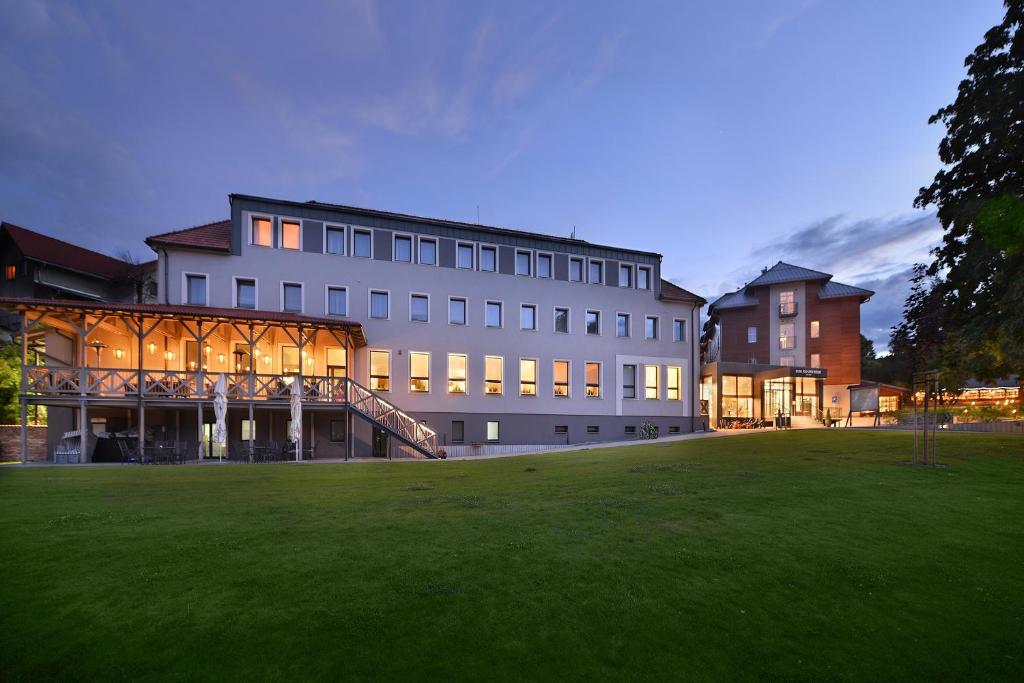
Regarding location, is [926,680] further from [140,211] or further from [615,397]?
[140,211]

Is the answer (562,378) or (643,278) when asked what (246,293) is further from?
(643,278)

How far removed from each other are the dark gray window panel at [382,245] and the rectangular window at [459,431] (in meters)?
9.50

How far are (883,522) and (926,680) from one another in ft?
14.6

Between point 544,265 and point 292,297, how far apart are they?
14037 millimetres

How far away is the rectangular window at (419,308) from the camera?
88.4 ft

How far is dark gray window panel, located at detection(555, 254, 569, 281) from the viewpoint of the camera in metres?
30.3

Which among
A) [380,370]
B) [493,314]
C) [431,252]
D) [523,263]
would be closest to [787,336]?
[523,263]

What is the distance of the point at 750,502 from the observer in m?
8.84

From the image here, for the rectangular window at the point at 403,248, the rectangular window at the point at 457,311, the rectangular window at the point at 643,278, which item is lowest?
the rectangular window at the point at 457,311

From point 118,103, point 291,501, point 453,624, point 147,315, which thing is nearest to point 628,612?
point 453,624

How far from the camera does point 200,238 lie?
24.1m

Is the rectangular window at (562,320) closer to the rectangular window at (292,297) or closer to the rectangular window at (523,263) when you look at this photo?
the rectangular window at (523,263)

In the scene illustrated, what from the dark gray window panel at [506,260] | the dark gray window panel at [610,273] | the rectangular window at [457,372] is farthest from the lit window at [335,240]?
the dark gray window panel at [610,273]

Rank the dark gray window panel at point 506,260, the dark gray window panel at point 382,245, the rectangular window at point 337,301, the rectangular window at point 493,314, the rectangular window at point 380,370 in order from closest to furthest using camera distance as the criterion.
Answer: the rectangular window at point 337,301 → the rectangular window at point 380,370 → the dark gray window panel at point 382,245 → the rectangular window at point 493,314 → the dark gray window panel at point 506,260
